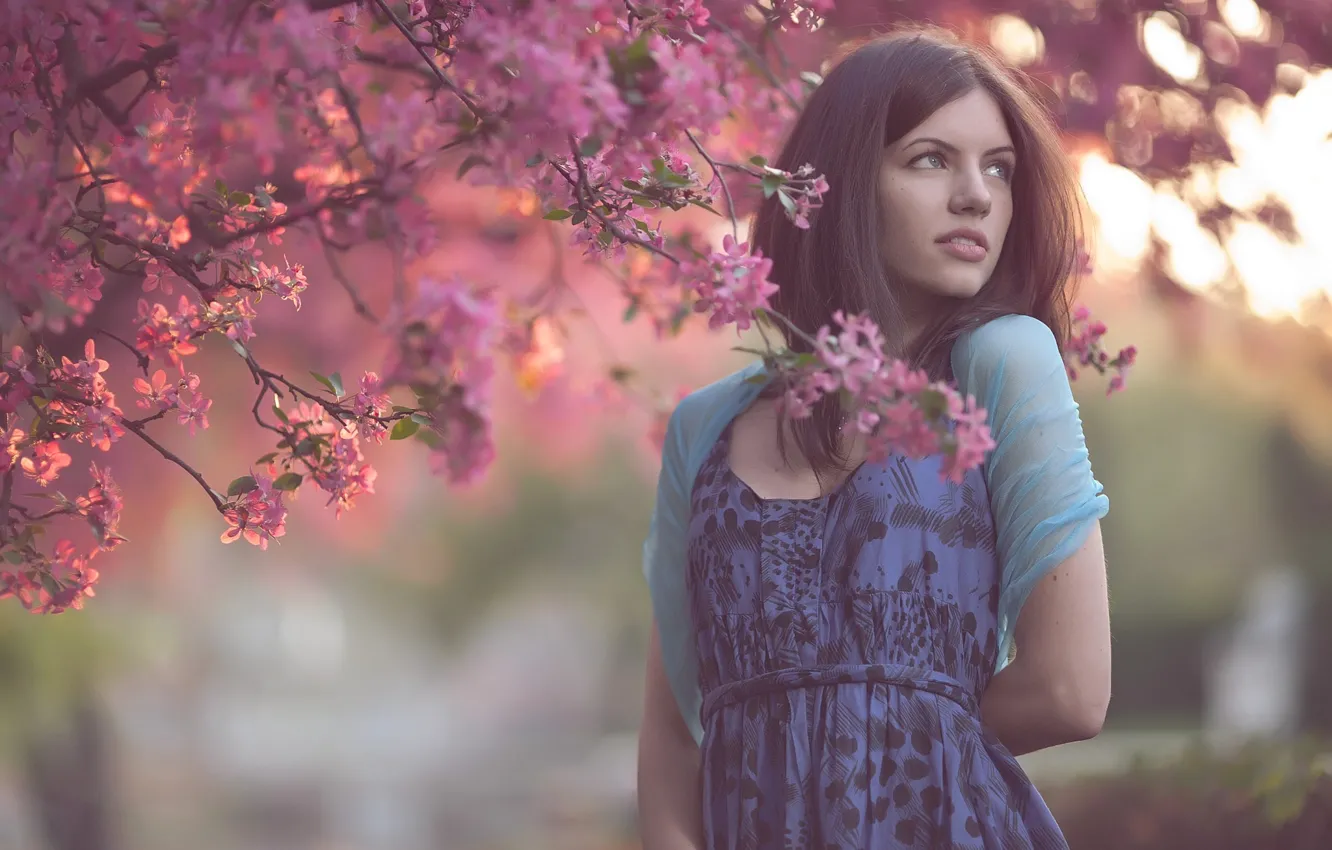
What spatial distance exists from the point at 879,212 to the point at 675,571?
52 centimetres

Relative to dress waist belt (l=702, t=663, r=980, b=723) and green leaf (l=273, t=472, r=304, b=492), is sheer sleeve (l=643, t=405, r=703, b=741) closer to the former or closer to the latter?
dress waist belt (l=702, t=663, r=980, b=723)

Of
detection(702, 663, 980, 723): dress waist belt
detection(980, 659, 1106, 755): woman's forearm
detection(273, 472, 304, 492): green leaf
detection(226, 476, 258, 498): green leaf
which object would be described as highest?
detection(226, 476, 258, 498): green leaf

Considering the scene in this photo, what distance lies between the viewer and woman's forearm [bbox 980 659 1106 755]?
134cm

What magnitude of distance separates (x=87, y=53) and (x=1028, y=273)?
1.01 m

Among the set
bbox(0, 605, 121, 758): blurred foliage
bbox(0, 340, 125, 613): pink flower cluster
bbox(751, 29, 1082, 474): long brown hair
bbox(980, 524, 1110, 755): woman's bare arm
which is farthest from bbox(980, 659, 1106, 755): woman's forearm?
bbox(0, 605, 121, 758): blurred foliage

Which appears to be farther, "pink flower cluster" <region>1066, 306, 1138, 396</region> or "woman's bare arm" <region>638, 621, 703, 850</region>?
"pink flower cluster" <region>1066, 306, 1138, 396</region>

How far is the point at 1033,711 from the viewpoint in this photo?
135cm

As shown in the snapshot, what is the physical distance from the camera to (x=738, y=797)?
1.38 m

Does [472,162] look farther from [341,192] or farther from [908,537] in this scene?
[908,537]

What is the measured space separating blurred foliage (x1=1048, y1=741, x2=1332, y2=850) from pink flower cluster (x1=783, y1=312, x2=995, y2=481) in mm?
2962

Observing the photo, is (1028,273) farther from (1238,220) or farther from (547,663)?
(547,663)

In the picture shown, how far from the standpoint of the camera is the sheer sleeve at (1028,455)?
4.33ft

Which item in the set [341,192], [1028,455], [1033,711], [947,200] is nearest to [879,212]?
[947,200]

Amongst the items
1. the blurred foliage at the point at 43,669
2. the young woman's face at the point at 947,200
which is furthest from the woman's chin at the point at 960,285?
the blurred foliage at the point at 43,669
